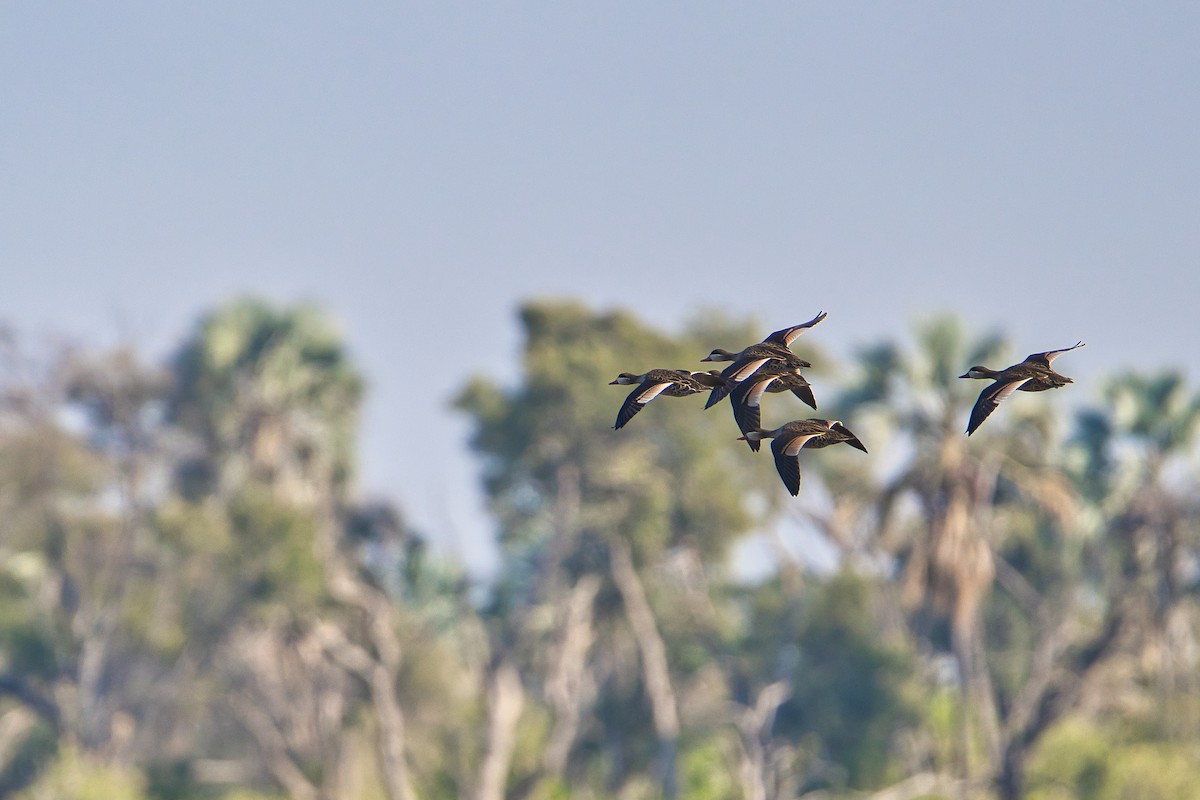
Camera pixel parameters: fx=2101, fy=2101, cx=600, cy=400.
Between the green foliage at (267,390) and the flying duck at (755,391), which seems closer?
the flying duck at (755,391)

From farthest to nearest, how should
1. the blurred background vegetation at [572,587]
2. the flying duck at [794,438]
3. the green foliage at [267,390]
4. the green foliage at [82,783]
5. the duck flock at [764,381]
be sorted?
the green foliage at [267,390] → the blurred background vegetation at [572,587] → the green foliage at [82,783] → the duck flock at [764,381] → the flying duck at [794,438]

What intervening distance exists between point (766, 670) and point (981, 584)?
6.14m

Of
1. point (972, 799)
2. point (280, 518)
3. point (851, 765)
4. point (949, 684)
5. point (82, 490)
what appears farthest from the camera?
point (949, 684)

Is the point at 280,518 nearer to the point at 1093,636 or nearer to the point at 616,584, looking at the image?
the point at 616,584

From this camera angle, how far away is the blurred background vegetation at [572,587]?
39.5 m

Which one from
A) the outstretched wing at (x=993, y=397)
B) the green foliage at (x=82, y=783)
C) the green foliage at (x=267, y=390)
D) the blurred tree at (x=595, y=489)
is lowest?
the outstretched wing at (x=993, y=397)

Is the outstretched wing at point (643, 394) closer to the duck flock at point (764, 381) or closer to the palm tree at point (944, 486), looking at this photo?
the duck flock at point (764, 381)

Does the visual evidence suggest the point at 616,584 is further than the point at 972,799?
Yes

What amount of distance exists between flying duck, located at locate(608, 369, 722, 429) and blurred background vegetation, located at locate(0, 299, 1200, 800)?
2415 cm

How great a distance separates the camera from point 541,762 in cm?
4044

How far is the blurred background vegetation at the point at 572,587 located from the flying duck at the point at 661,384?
79.2ft

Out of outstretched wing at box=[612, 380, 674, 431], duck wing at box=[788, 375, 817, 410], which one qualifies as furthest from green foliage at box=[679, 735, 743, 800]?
outstretched wing at box=[612, 380, 674, 431]

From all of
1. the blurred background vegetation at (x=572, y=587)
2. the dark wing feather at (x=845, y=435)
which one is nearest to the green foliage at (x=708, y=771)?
Answer: the blurred background vegetation at (x=572, y=587)

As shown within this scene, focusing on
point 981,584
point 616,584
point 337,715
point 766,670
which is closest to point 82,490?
point 337,715
